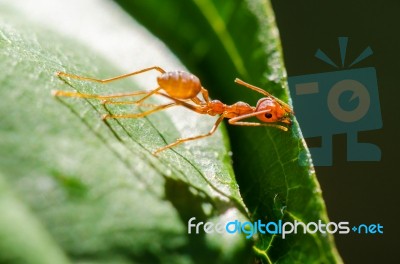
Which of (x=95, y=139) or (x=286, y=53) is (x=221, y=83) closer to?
(x=95, y=139)

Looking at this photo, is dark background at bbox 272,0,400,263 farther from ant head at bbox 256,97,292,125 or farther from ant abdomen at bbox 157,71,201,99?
ant abdomen at bbox 157,71,201,99

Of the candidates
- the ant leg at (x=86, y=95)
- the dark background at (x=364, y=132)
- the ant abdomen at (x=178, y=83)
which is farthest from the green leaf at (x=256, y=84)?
the dark background at (x=364, y=132)

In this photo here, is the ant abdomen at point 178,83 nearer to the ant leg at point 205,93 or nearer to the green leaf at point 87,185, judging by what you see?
the ant leg at point 205,93

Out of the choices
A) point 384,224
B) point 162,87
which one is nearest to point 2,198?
point 162,87

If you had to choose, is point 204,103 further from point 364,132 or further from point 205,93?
point 364,132

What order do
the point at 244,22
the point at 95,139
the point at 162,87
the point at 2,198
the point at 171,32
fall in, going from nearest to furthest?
the point at 2,198 < the point at 95,139 < the point at 162,87 < the point at 244,22 < the point at 171,32

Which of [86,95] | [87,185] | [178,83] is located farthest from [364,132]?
[87,185]

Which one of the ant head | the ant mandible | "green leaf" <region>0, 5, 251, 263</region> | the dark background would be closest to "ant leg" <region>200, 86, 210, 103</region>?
the ant mandible
